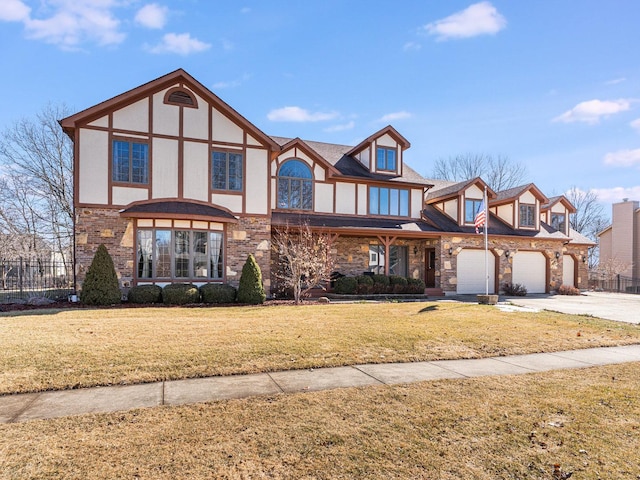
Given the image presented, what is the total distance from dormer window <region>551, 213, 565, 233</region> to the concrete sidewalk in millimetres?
21065

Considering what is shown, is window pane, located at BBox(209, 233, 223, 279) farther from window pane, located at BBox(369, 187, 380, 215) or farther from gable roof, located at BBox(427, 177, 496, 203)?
gable roof, located at BBox(427, 177, 496, 203)

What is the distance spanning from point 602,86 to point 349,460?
1412 centimetres

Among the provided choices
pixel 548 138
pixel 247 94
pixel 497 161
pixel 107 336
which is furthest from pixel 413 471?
pixel 497 161

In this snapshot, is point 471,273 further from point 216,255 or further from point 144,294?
point 144,294

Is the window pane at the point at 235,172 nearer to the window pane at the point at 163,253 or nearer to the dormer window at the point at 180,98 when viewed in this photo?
the dormer window at the point at 180,98

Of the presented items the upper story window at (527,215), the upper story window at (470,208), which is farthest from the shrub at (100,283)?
the upper story window at (527,215)

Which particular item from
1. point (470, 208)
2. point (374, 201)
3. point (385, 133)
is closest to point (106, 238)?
point (374, 201)

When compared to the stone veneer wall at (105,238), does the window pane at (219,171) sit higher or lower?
higher

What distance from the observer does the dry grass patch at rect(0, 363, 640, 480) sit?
3.08 metres

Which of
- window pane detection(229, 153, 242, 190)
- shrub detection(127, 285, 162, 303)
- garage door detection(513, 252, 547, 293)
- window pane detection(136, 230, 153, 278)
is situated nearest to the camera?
shrub detection(127, 285, 162, 303)

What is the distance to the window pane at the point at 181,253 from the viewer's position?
14.9 metres

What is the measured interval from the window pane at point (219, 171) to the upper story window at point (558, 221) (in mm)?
21444

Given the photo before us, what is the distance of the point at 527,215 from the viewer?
2389 cm

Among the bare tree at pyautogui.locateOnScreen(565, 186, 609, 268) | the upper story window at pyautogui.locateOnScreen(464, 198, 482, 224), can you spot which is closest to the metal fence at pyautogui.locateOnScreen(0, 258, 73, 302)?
the upper story window at pyautogui.locateOnScreen(464, 198, 482, 224)
